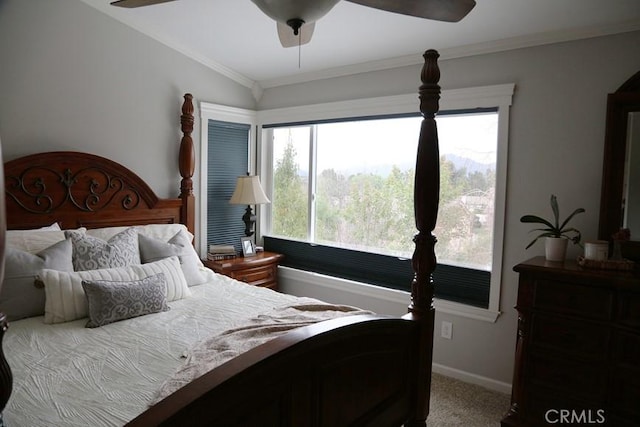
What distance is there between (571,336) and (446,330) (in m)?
0.91

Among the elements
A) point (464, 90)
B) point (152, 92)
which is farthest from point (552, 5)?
point (152, 92)

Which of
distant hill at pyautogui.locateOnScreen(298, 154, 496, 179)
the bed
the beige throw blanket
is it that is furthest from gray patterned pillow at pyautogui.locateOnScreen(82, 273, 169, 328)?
distant hill at pyautogui.locateOnScreen(298, 154, 496, 179)

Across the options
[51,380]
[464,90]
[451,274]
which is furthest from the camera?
[451,274]

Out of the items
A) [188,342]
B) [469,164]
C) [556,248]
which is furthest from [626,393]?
[188,342]

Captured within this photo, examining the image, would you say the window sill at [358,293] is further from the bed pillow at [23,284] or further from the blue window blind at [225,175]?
the bed pillow at [23,284]

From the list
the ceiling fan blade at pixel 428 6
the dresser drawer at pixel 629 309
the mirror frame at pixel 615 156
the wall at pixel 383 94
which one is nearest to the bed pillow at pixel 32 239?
the wall at pixel 383 94

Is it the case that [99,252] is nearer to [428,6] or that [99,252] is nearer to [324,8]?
[324,8]

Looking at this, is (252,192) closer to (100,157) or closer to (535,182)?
(100,157)

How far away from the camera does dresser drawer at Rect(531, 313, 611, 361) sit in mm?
2097

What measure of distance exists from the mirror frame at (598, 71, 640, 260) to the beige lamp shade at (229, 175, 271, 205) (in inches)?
95.9

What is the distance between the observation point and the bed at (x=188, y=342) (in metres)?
1.08

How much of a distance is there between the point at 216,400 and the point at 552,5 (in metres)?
2.44

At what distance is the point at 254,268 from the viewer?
139 inches

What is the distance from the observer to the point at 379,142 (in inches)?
131
